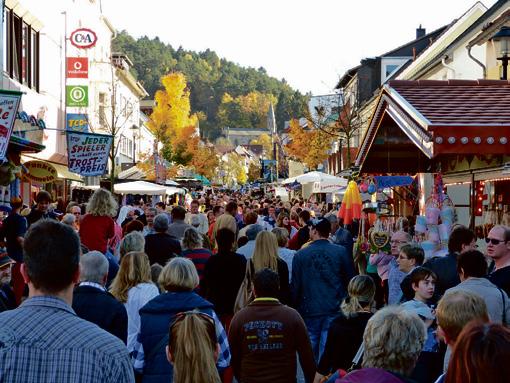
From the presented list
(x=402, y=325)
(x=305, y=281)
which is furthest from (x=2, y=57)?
(x=402, y=325)

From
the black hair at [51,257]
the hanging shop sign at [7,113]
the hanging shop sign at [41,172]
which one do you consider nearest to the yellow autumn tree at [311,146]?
the hanging shop sign at [41,172]

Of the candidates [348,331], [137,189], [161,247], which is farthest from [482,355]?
[137,189]

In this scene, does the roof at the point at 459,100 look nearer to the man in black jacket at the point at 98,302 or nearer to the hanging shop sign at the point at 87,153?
the man in black jacket at the point at 98,302

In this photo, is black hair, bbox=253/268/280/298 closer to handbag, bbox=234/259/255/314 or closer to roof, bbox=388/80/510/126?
handbag, bbox=234/259/255/314

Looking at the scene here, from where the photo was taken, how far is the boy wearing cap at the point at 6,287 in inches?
278

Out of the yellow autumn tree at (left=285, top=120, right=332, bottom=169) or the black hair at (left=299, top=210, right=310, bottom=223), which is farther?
the yellow autumn tree at (left=285, top=120, right=332, bottom=169)

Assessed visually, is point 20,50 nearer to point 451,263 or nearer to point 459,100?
point 459,100

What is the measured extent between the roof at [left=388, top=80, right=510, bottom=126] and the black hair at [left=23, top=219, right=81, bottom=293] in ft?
23.3

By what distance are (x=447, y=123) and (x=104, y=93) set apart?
128 feet

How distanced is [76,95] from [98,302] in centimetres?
2915

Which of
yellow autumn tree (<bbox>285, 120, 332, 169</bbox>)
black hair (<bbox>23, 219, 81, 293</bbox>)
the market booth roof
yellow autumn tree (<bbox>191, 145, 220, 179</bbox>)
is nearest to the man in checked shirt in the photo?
black hair (<bbox>23, 219, 81, 293</bbox>)

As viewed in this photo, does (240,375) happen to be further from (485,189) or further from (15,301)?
(485,189)

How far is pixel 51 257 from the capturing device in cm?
341

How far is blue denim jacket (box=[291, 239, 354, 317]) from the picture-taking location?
952 cm
